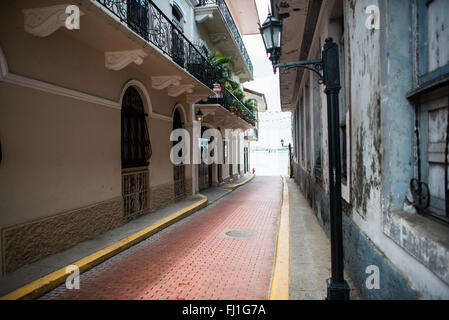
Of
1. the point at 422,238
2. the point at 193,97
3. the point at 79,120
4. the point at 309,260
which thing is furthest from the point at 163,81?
the point at 422,238

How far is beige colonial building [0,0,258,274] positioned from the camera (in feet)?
16.3

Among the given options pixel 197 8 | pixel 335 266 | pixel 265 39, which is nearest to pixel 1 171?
pixel 265 39

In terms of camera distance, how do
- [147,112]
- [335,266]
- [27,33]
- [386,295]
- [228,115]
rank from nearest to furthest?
[386,295], [335,266], [27,33], [147,112], [228,115]

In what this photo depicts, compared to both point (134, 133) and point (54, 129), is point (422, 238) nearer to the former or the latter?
point (54, 129)

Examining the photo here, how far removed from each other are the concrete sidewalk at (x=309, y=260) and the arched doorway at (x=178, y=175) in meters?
5.15

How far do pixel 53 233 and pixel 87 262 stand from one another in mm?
922

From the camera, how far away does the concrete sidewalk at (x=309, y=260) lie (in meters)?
4.13

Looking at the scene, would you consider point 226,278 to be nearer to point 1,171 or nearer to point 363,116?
point 363,116

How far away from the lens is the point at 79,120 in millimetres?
6469

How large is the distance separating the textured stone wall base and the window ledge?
17.3 ft

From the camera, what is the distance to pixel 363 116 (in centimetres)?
368

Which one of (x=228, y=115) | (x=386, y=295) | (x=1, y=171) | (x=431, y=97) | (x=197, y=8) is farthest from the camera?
(x=228, y=115)

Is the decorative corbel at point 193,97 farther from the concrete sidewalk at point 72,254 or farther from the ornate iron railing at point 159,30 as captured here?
Answer: the concrete sidewalk at point 72,254

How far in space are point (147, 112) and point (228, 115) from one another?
8.34 meters
